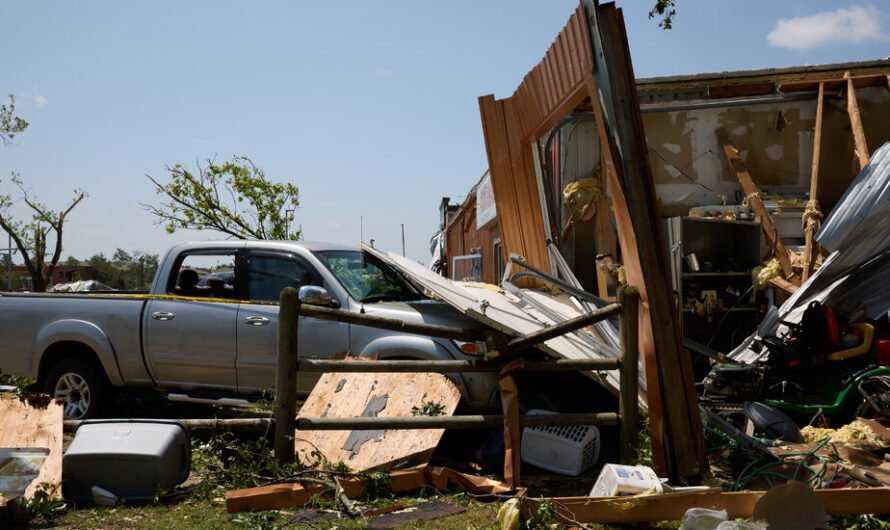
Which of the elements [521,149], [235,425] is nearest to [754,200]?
[521,149]

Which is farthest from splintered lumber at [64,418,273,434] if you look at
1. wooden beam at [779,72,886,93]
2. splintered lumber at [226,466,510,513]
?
wooden beam at [779,72,886,93]

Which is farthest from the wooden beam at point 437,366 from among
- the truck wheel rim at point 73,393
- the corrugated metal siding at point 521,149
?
the corrugated metal siding at point 521,149

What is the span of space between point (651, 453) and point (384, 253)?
9.72 ft

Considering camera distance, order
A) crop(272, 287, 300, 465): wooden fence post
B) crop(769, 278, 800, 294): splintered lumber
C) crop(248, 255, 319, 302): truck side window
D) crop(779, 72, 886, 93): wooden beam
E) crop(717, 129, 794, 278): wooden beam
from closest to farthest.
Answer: crop(272, 287, 300, 465): wooden fence post
crop(248, 255, 319, 302): truck side window
crop(769, 278, 800, 294): splintered lumber
crop(717, 129, 794, 278): wooden beam
crop(779, 72, 886, 93): wooden beam

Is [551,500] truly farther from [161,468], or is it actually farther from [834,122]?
[834,122]

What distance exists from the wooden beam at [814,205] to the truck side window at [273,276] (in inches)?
237

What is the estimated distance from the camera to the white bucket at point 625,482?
4.30 m

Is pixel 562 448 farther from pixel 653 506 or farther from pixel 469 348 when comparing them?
pixel 653 506

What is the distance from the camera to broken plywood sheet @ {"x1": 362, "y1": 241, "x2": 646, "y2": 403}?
5477mm

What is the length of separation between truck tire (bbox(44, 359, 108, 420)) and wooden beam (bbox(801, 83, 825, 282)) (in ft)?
26.6

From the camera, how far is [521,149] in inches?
428

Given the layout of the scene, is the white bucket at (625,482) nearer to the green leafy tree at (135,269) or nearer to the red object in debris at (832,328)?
the red object in debris at (832,328)

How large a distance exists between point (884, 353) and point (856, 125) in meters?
4.42

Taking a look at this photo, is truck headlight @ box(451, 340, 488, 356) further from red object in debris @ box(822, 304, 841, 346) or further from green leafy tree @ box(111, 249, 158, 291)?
green leafy tree @ box(111, 249, 158, 291)
